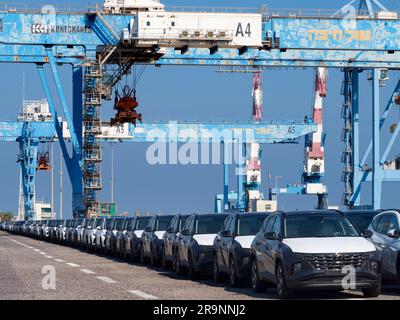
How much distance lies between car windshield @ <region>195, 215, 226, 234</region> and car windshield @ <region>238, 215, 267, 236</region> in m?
2.32

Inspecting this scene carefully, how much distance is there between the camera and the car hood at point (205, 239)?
2458cm

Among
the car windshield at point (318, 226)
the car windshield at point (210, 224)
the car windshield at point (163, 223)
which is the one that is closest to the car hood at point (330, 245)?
the car windshield at point (318, 226)

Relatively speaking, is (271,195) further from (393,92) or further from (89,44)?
(89,44)

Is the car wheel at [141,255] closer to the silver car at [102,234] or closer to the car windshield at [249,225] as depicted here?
the silver car at [102,234]

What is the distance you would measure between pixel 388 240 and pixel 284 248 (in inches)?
109

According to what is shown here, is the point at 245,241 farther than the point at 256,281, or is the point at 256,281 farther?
the point at 245,241

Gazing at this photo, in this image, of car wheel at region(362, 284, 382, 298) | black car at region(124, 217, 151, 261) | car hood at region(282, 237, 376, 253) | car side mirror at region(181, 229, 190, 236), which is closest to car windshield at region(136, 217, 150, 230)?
black car at region(124, 217, 151, 261)

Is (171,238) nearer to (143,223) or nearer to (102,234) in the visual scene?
(143,223)

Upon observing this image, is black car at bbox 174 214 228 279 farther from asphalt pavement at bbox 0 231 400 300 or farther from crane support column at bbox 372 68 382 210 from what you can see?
crane support column at bbox 372 68 382 210

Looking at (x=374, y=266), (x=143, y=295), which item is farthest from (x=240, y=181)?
(x=374, y=266)

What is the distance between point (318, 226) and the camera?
63.7 ft
